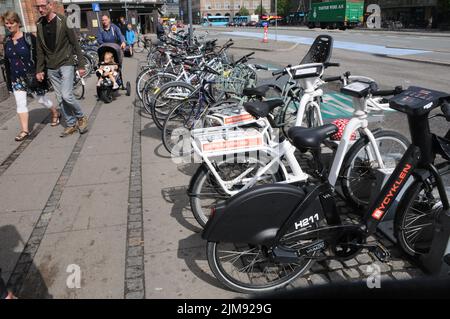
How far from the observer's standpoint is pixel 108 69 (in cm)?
874

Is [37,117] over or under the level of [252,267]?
over

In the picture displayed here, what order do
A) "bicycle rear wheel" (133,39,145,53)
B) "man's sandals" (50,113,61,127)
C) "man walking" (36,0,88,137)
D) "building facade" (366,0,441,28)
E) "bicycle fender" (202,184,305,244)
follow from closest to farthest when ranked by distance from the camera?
"bicycle fender" (202,184,305,244) < "man walking" (36,0,88,137) < "man's sandals" (50,113,61,127) < "bicycle rear wheel" (133,39,145,53) < "building facade" (366,0,441,28)

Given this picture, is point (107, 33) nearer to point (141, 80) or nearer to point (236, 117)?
point (141, 80)

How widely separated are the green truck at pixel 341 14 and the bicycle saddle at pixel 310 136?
143 ft

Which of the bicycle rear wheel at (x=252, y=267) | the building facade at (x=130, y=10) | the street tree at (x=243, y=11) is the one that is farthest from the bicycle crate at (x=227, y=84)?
the street tree at (x=243, y=11)

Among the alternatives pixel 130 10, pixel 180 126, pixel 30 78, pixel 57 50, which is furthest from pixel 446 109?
pixel 130 10

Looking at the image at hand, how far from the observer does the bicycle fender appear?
2387 mm

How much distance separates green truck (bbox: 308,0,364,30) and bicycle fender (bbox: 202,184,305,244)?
A: 1737 inches

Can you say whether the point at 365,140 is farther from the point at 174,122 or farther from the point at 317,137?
the point at 174,122

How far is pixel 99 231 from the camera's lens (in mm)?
3543

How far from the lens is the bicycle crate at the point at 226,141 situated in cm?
297

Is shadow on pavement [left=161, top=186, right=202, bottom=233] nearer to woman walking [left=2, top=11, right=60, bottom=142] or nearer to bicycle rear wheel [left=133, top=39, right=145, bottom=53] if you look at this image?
woman walking [left=2, top=11, right=60, bottom=142]

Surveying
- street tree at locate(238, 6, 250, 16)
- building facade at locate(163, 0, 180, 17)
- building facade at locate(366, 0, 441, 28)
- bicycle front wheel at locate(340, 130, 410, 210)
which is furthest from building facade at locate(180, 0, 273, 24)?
bicycle front wheel at locate(340, 130, 410, 210)

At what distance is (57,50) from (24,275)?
13.1ft
